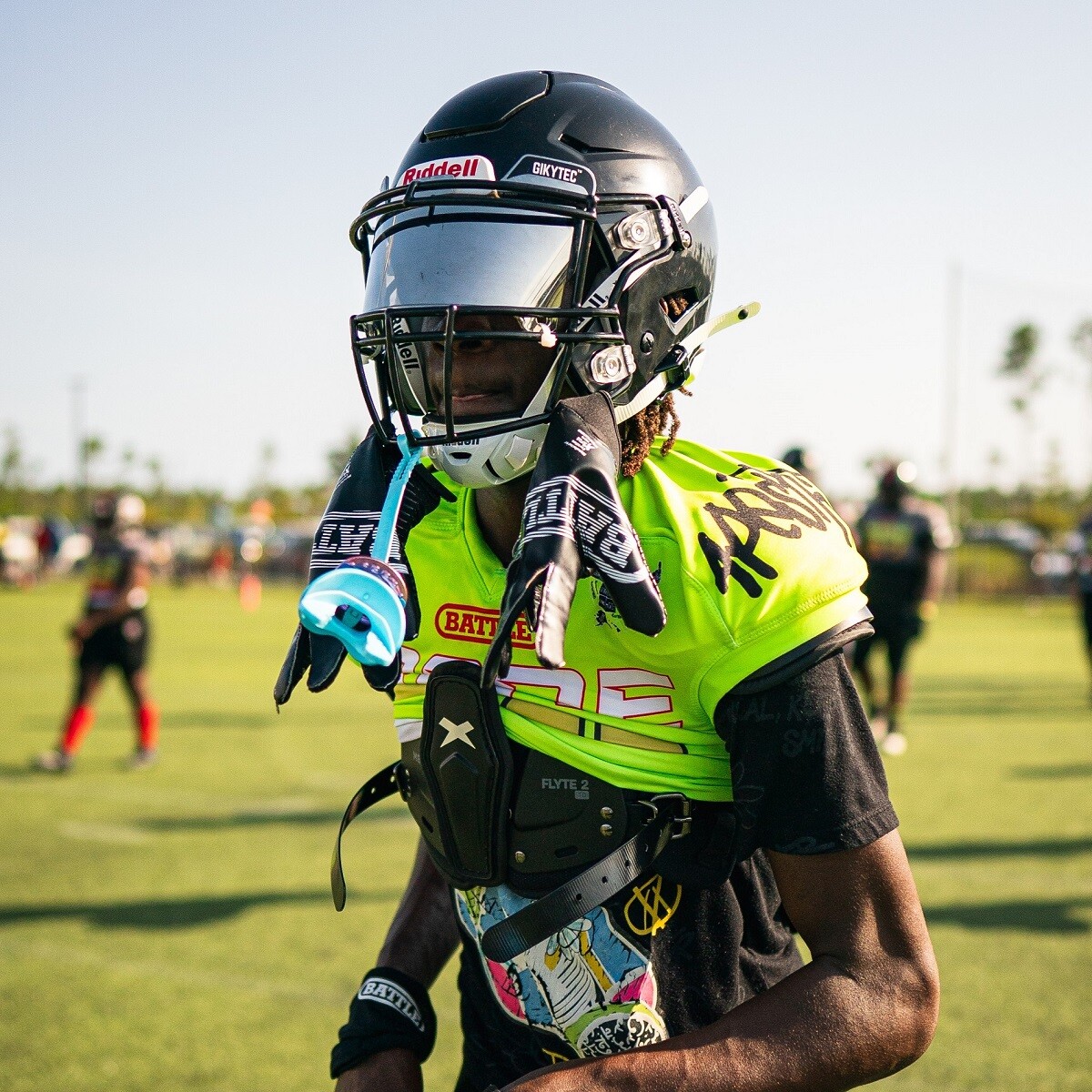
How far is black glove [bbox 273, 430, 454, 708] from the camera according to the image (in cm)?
143

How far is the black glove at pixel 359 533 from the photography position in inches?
56.4

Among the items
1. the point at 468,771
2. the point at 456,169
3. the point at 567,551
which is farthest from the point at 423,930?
the point at 456,169

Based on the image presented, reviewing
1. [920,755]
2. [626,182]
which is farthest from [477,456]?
[920,755]

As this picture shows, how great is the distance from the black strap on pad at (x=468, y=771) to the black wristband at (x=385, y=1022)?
29 cm

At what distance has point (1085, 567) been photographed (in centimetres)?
1077

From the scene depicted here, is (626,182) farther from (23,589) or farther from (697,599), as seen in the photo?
(23,589)

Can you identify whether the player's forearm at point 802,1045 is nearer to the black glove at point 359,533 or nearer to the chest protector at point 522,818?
the chest protector at point 522,818

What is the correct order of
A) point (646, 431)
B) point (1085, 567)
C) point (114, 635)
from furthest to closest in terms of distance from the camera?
point (1085, 567), point (114, 635), point (646, 431)

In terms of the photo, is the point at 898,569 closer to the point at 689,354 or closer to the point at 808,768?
the point at 689,354

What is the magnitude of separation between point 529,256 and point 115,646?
8.58m

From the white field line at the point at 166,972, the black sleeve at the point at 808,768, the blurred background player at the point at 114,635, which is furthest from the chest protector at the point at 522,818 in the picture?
the blurred background player at the point at 114,635

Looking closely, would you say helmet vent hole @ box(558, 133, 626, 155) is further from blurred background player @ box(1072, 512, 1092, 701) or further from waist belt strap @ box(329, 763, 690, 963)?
blurred background player @ box(1072, 512, 1092, 701)

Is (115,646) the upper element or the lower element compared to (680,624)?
lower

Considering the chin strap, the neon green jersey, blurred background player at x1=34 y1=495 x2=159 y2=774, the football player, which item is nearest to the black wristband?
the football player
